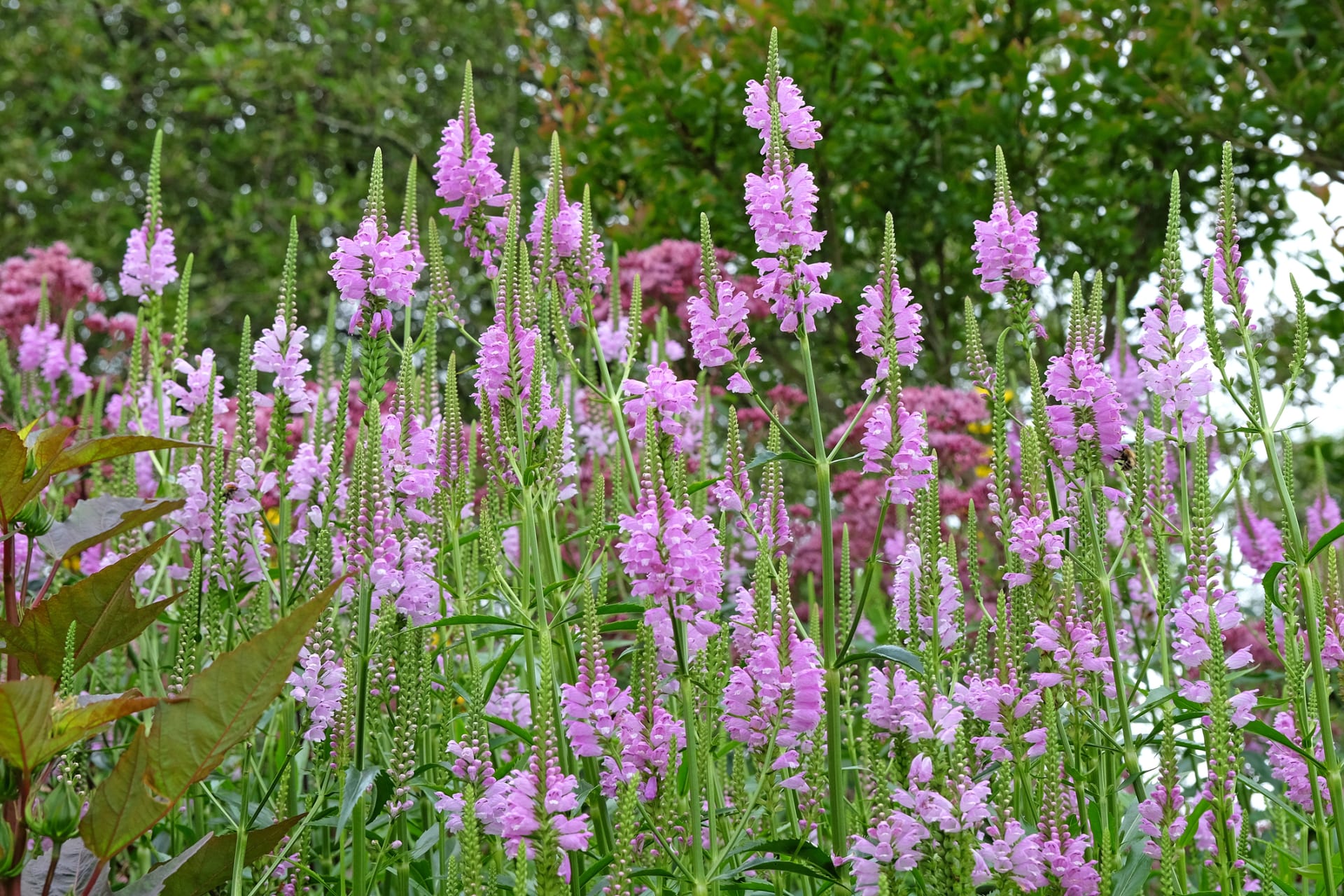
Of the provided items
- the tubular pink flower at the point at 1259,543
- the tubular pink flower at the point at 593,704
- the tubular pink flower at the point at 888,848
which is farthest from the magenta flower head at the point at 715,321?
the tubular pink flower at the point at 1259,543

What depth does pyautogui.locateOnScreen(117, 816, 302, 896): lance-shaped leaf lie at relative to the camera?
1.62m

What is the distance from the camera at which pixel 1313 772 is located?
1.97 metres

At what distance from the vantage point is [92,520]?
1.78 meters

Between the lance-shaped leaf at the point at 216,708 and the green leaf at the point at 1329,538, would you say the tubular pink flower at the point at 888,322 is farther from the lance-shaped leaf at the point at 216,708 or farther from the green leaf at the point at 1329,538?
the lance-shaped leaf at the point at 216,708

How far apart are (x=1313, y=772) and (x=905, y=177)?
4.43m

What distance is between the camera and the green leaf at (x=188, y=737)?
143 cm

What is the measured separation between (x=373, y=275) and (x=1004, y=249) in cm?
118

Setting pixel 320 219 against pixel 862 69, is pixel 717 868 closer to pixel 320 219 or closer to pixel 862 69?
pixel 862 69

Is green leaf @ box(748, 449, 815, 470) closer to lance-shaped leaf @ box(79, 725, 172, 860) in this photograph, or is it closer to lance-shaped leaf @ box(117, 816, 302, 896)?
lance-shaped leaf @ box(117, 816, 302, 896)

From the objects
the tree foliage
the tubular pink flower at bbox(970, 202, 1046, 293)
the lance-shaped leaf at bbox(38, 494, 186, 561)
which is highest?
the tree foliage

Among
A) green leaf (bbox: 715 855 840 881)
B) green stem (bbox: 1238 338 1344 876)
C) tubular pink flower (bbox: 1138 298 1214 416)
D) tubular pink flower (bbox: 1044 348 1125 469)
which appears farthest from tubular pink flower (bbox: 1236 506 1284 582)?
green leaf (bbox: 715 855 840 881)

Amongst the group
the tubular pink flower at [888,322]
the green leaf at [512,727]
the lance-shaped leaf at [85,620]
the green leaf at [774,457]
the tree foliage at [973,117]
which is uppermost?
the tree foliage at [973,117]

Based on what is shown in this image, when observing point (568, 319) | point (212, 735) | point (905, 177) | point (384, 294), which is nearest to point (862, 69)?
point (905, 177)

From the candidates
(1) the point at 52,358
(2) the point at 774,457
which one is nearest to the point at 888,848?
(2) the point at 774,457
